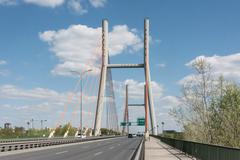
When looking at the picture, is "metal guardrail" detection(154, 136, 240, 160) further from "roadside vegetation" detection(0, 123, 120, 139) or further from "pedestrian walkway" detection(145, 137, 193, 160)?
"roadside vegetation" detection(0, 123, 120, 139)

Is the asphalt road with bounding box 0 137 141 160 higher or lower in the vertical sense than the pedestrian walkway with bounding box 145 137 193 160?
lower

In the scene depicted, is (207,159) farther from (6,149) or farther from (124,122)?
(124,122)

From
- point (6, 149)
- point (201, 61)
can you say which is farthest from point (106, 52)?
point (201, 61)

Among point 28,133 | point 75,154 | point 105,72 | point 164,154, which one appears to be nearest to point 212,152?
point 164,154

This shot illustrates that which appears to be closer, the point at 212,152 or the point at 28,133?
the point at 212,152

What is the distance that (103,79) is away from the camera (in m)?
77.9

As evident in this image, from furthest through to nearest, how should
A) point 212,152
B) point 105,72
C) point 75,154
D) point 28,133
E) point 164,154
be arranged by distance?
point 28,133 < point 105,72 < point 75,154 < point 164,154 < point 212,152

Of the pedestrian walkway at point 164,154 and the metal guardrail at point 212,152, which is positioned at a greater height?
the metal guardrail at point 212,152

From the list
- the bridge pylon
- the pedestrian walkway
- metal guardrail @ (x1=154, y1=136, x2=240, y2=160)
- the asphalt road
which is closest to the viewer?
metal guardrail @ (x1=154, y1=136, x2=240, y2=160)

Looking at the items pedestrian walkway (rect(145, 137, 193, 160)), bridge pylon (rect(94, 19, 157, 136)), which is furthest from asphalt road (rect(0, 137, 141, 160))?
bridge pylon (rect(94, 19, 157, 136))

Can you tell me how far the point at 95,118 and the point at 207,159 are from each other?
2316 inches

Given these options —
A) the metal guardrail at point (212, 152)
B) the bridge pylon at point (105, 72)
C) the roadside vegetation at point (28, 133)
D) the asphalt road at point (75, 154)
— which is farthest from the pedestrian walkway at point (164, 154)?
the roadside vegetation at point (28, 133)

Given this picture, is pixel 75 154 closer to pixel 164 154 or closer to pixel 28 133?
pixel 164 154

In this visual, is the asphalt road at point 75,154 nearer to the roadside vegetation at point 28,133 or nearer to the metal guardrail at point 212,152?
the metal guardrail at point 212,152
